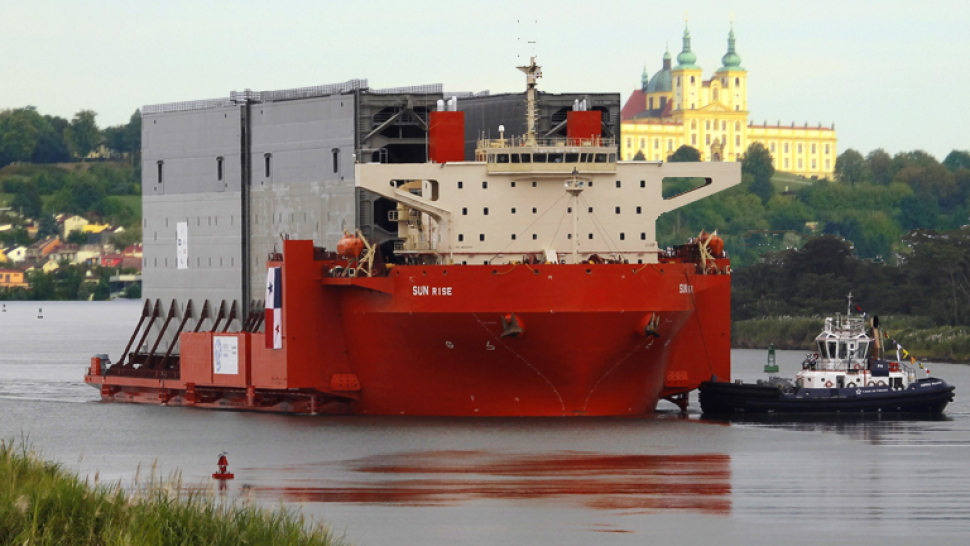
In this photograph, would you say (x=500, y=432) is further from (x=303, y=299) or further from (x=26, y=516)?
(x=26, y=516)

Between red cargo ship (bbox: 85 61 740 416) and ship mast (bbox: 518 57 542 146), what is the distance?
2.2 inches

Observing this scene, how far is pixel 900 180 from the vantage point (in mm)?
188625

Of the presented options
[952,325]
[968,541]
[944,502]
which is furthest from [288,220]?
[952,325]

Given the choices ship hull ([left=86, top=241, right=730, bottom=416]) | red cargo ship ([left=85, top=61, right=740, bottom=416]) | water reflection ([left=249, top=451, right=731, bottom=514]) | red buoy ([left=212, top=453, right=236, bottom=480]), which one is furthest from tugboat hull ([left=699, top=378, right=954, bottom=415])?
red buoy ([left=212, top=453, right=236, bottom=480])

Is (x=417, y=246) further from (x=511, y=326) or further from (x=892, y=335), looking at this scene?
(x=892, y=335)

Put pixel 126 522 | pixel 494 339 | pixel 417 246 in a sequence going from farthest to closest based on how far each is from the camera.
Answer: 1. pixel 417 246
2. pixel 494 339
3. pixel 126 522

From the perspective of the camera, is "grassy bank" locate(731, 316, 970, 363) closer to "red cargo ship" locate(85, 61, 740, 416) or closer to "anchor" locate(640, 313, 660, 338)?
"red cargo ship" locate(85, 61, 740, 416)

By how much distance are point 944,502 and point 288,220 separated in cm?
2671

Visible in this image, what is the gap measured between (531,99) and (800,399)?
38.7 ft

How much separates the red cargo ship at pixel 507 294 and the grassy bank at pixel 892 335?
3900 cm

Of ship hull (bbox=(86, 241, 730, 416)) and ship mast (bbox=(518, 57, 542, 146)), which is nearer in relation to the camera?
ship hull (bbox=(86, 241, 730, 416))

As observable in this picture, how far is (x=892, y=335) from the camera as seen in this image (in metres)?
95.9

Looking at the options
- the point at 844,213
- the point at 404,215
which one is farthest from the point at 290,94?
the point at 844,213

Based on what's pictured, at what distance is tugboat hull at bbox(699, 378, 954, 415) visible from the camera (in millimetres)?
53250
